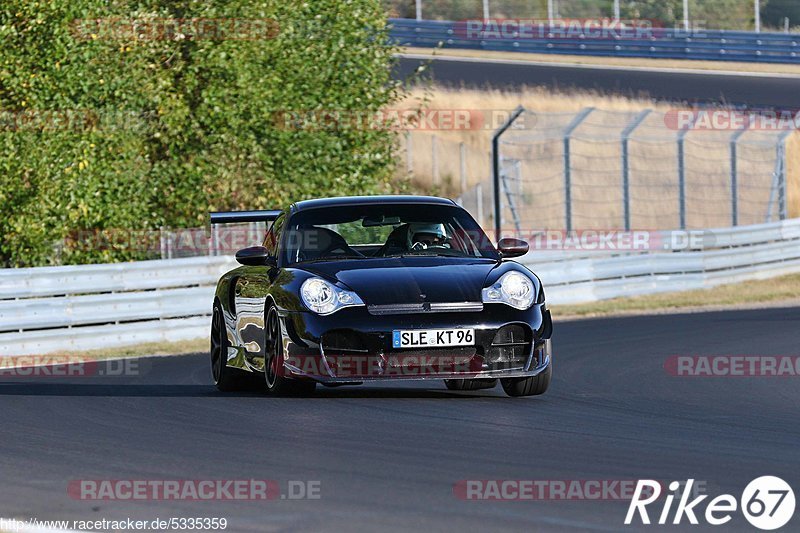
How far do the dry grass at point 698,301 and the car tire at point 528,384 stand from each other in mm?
10518

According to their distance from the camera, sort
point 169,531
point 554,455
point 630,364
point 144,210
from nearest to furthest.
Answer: point 169,531, point 554,455, point 630,364, point 144,210

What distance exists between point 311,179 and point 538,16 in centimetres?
4332

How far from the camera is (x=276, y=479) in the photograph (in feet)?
23.3

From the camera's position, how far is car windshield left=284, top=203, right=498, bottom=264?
10.8 metres

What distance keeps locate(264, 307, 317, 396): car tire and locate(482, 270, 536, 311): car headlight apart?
53.0 inches

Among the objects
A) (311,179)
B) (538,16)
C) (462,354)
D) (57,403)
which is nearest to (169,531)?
(462,354)

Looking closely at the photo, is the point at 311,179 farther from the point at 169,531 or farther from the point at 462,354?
the point at 169,531
